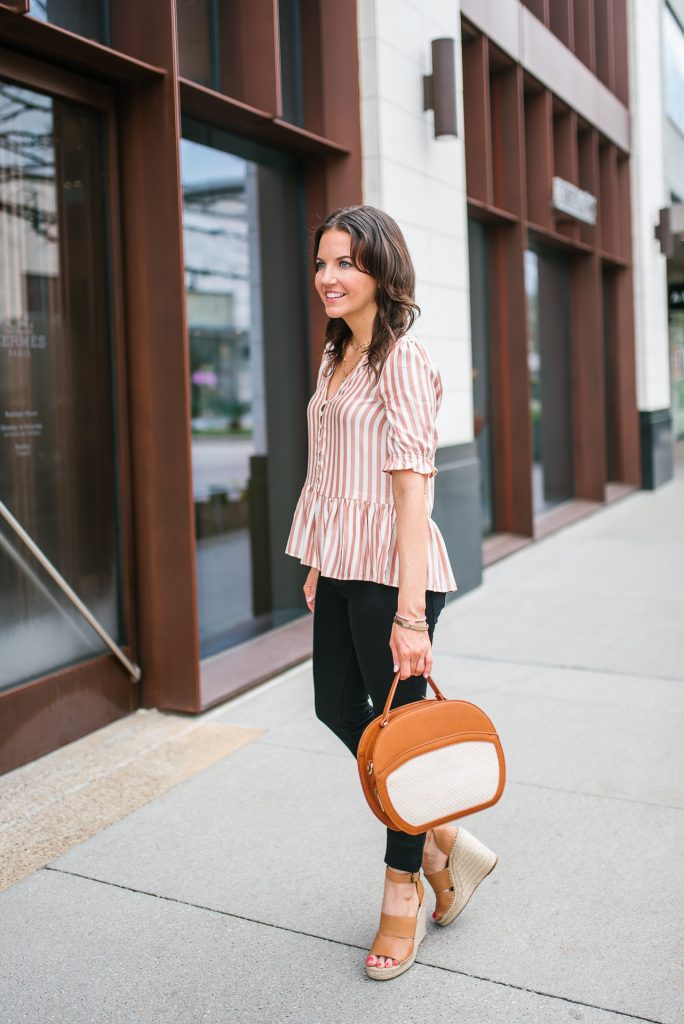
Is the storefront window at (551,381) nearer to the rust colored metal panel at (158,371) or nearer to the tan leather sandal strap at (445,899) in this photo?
the rust colored metal panel at (158,371)

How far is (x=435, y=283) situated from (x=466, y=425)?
42.8 inches

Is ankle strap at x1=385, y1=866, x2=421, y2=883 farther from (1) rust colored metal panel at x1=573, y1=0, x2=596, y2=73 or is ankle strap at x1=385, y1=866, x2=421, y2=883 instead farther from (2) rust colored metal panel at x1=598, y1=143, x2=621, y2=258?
(2) rust colored metal panel at x1=598, y1=143, x2=621, y2=258

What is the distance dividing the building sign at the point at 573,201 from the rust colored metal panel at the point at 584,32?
144 cm

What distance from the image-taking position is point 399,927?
9.05 feet

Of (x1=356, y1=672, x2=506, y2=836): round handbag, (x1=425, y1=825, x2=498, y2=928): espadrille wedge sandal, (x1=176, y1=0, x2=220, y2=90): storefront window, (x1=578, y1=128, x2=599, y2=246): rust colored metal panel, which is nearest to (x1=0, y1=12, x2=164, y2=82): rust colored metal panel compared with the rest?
(x1=176, y1=0, x2=220, y2=90): storefront window

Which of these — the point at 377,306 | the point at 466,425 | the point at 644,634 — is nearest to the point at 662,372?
the point at 466,425

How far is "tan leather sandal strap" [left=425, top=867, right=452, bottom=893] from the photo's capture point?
2938 millimetres

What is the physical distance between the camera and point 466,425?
302 inches

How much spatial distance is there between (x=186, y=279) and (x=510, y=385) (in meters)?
4.29

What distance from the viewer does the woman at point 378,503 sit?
2.58 m

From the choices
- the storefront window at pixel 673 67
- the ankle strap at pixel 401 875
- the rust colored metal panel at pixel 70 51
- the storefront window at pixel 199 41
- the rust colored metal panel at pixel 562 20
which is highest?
the storefront window at pixel 673 67

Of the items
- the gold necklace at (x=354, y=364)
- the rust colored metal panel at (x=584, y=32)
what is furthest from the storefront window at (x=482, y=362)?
the gold necklace at (x=354, y=364)

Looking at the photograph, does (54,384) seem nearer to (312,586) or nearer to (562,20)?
(312,586)

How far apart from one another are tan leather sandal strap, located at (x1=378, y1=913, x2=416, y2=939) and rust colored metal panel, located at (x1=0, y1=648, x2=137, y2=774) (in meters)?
2.06
